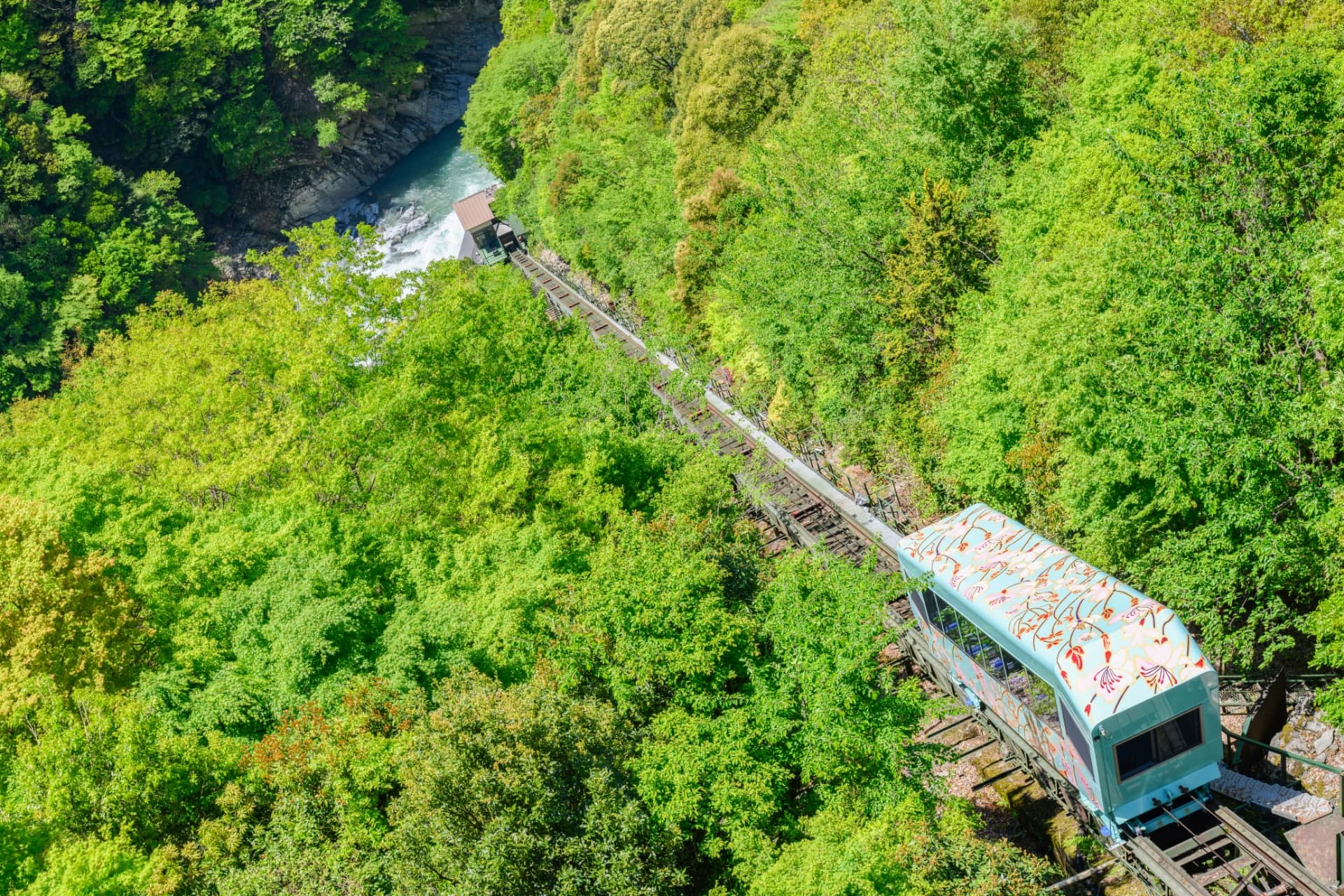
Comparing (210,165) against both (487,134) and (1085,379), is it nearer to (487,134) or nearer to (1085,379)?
(487,134)

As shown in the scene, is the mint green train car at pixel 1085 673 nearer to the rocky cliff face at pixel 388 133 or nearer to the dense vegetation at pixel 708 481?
the dense vegetation at pixel 708 481

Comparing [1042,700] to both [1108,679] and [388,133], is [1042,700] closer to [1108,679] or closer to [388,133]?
[1108,679]

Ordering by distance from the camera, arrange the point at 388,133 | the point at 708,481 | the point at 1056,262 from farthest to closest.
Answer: the point at 388,133
the point at 708,481
the point at 1056,262

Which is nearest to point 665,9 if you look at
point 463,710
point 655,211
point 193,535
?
point 655,211

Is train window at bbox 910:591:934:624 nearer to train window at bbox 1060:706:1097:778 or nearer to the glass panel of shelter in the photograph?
the glass panel of shelter

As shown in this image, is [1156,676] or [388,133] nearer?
[1156,676]

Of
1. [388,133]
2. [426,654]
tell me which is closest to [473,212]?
[388,133]
